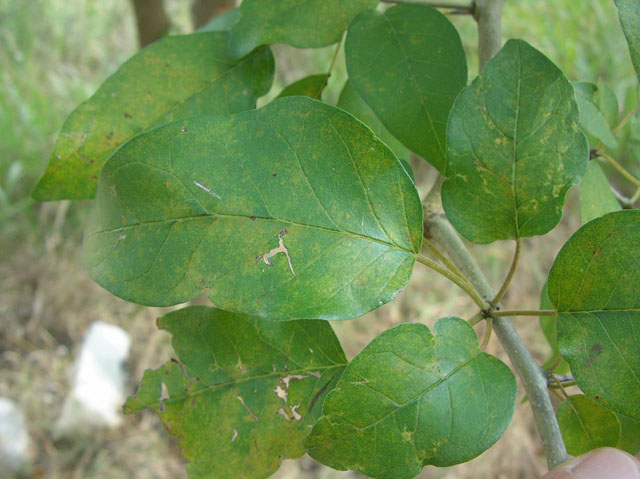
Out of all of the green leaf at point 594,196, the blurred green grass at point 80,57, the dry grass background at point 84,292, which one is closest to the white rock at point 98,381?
the dry grass background at point 84,292

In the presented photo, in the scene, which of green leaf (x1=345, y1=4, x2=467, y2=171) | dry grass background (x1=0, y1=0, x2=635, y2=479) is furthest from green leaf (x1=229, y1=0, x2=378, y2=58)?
dry grass background (x1=0, y1=0, x2=635, y2=479)

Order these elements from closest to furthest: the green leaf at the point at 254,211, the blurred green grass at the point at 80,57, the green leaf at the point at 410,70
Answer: the green leaf at the point at 254,211
the green leaf at the point at 410,70
the blurred green grass at the point at 80,57

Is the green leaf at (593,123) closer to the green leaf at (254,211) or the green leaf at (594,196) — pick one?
the green leaf at (594,196)

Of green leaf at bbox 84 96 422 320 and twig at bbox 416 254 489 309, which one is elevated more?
green leaf at bbox 84 96 422 320

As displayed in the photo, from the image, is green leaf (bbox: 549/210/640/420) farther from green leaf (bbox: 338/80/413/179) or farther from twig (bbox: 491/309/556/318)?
green leaf (bbox: 338/80/413/179)

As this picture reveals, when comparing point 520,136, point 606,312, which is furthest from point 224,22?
point 606,312

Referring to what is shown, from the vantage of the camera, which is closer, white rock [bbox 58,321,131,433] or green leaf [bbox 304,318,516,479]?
green leaf [bbox 304,318,516,479]
